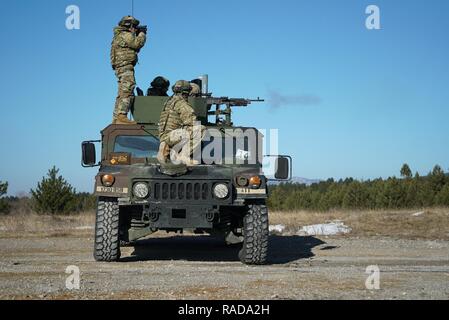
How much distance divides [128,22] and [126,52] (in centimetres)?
58

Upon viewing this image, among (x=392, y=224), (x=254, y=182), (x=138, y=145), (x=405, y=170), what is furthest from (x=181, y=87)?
(x=405, y=170)

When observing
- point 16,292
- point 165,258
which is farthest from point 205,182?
point 16,292

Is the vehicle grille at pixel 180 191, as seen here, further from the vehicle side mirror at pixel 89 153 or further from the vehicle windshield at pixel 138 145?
the vehicle side mirror at pixel 89 153

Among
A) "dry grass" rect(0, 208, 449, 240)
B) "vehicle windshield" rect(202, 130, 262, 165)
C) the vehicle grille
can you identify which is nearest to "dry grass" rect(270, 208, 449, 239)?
"dry grass" rect(0, 208, 449, 240)

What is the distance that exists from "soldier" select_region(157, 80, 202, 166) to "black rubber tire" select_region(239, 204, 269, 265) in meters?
1.20

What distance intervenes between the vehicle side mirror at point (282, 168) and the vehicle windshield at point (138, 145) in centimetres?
196

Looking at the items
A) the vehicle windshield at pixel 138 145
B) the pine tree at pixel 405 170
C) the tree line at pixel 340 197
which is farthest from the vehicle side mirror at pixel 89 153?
the pine tree at pixel 405 170

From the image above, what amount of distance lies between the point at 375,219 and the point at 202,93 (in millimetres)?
8111

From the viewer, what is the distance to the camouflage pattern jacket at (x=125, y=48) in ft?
37.8

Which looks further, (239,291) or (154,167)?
(154,167)

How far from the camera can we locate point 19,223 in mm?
18312

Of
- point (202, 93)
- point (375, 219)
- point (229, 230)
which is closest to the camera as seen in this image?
point (229, 230)

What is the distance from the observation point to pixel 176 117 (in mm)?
9312
